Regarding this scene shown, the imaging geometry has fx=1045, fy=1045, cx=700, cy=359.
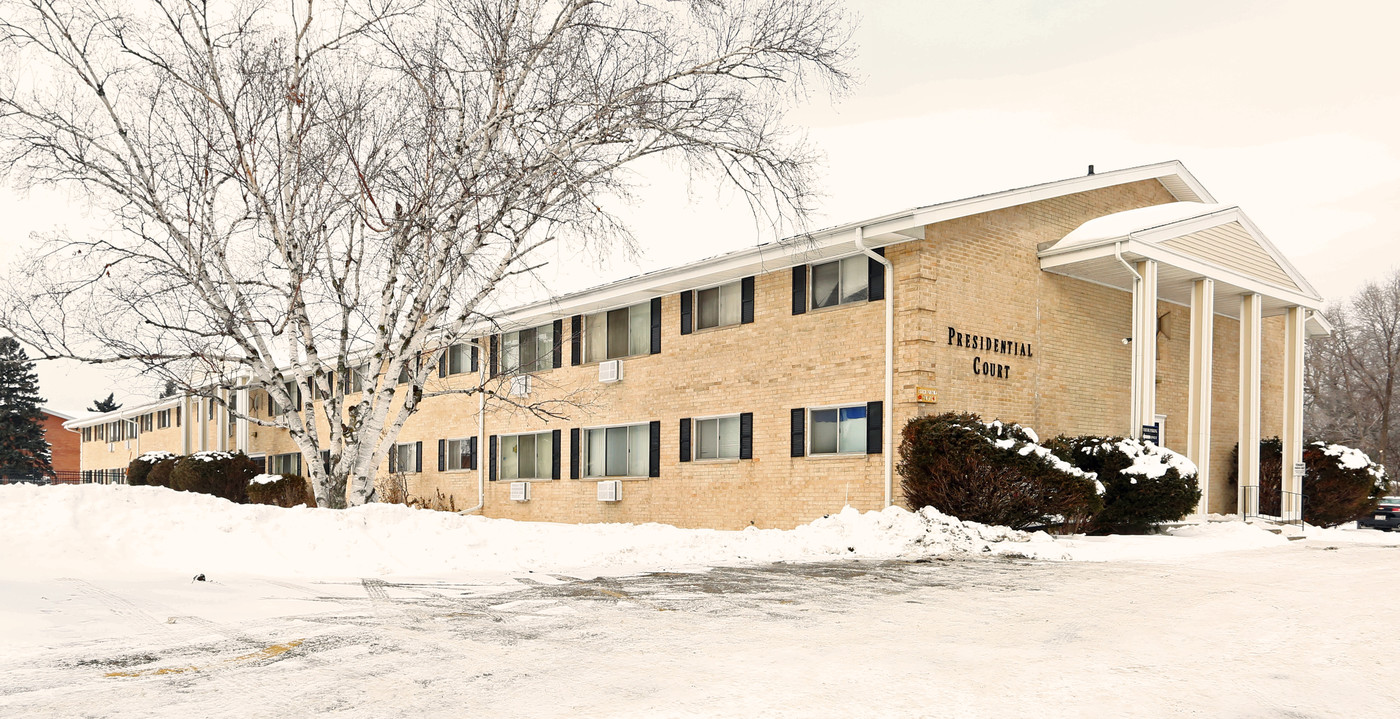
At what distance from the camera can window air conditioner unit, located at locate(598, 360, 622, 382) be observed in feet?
73.7

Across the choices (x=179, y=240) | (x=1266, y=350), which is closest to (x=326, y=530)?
(x=179, y=240)

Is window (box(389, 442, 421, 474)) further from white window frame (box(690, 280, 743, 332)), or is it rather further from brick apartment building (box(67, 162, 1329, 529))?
white window frame (box(690, 280, 743, 332))

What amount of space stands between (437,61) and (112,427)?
50879 mm

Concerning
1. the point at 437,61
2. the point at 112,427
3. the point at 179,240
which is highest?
the point at 437,61

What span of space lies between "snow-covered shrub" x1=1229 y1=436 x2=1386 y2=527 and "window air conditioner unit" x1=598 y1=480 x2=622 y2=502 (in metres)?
13.0

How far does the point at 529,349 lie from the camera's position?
2575cm

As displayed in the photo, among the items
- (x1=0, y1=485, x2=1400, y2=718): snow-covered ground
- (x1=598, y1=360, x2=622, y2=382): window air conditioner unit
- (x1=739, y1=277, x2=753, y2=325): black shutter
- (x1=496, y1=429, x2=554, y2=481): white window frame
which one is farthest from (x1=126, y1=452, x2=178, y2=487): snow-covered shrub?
(x1=0, y1=485, x2=1400, y2=718): snow-covered ground

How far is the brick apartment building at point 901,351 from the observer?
17141 mm

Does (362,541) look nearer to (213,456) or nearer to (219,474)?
(219,474)

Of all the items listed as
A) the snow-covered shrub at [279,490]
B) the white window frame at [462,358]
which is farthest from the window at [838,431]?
the snow-covered shrub at [279,490]

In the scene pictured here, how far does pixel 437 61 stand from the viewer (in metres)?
14.6

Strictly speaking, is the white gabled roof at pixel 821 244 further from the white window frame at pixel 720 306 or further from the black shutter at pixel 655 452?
the black shutter at pixel 655 452

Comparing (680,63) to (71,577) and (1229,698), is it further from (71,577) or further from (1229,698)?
(1229,698)

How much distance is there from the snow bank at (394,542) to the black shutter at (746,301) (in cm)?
549
